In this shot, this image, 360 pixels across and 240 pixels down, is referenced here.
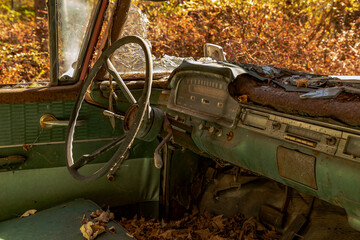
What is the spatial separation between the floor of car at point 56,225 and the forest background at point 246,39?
3882 millimetres

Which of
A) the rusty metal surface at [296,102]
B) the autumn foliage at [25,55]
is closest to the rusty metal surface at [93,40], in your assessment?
the rusty metal surface at [296,102]

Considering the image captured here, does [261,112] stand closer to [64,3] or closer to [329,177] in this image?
[329,177]

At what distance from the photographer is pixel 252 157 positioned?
1.91m

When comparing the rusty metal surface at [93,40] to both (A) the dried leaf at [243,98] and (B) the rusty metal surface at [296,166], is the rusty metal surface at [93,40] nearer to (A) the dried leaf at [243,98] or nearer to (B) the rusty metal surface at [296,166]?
(A) the dried leaf at [243,98]

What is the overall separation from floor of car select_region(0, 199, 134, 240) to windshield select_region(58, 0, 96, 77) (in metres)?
0.91

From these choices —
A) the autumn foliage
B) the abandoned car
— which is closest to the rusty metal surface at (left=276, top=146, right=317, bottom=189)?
the abandoned car

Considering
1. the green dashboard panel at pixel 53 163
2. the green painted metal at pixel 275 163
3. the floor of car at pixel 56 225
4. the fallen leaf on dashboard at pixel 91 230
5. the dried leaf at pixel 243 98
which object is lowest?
the floor of car at pixel 56 225

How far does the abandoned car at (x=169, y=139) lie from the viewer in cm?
164

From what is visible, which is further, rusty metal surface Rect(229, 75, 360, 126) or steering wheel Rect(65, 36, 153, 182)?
steering wheel Rect(65, 36, 153, 182)

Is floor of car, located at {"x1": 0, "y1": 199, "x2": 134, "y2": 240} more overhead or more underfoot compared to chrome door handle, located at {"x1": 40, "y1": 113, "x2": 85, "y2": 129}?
more underfoot

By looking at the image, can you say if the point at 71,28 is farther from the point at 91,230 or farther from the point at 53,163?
the point at 91,230

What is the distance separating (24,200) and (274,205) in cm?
174

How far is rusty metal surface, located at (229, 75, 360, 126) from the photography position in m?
1.48

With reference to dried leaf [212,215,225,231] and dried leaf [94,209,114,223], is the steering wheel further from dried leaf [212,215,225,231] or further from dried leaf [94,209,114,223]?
dried leaf [212,215,225,231]
